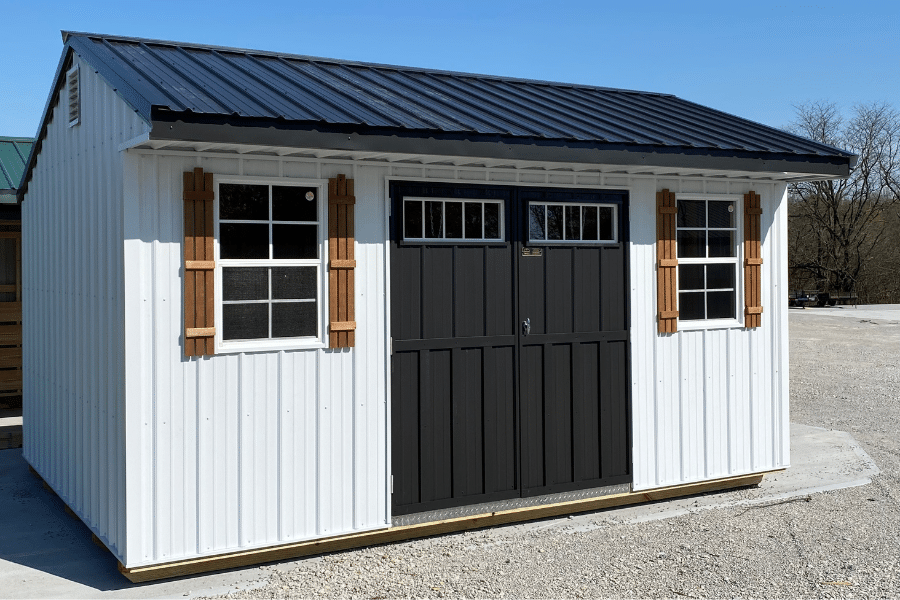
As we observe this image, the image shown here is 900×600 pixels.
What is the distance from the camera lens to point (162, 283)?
5.08 meters

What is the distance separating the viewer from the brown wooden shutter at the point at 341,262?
5551mm

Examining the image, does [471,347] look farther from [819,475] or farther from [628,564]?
[819,475]

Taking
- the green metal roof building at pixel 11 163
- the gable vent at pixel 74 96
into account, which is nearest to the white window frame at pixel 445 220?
the gable vent at pixel 74 96

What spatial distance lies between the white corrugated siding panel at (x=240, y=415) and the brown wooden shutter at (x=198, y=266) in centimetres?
5

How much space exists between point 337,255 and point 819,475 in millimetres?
4839

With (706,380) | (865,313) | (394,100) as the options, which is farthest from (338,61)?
(865,313)

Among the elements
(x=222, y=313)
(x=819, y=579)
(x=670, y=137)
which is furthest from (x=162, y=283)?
(x=819, y=579)

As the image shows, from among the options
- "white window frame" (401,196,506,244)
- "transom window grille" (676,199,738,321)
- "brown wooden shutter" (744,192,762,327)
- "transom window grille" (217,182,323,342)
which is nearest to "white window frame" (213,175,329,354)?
"transom window grille" (217,182,323,342)

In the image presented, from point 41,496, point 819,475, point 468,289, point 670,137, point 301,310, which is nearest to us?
point 301,310

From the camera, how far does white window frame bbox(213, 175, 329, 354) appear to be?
5.24 metres

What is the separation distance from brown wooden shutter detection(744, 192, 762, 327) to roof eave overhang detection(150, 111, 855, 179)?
0.42m

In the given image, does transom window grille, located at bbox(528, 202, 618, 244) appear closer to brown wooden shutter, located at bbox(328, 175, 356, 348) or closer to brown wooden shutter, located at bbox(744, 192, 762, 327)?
brown wooden shutter, located at bbox(744, 192, 762, 327)

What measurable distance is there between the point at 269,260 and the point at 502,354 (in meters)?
1.79

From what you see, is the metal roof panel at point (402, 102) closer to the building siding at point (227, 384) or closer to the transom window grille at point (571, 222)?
the building siding at point (227, 384)
